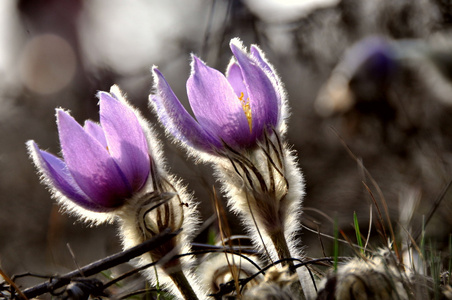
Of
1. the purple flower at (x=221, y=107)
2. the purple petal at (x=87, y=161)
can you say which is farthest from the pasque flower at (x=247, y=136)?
the purple petal at (x=87, y=161)

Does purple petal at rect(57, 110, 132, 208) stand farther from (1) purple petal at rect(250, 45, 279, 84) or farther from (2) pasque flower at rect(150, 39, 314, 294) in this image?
(1) purple petal at rect(250, 45, 279, 84)

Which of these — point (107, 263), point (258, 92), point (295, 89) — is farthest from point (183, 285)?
point (295, 89)

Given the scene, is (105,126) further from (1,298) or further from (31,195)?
(31,195)

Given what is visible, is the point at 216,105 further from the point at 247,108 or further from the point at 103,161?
the point at 103,161

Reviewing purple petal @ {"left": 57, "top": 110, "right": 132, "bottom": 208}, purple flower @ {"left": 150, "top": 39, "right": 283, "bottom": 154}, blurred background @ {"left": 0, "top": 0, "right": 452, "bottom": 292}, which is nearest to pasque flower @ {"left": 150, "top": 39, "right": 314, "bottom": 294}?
purple flower @ {"left": 150, "top": 39, "right": 283, "bottom": 154}

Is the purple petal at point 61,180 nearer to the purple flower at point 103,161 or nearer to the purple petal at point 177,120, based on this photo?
the purple flower at point 103,161

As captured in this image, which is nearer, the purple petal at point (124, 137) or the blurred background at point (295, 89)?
the purple petal at point (124, 137)

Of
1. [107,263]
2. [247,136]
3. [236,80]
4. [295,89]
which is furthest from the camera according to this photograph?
[295,89]
